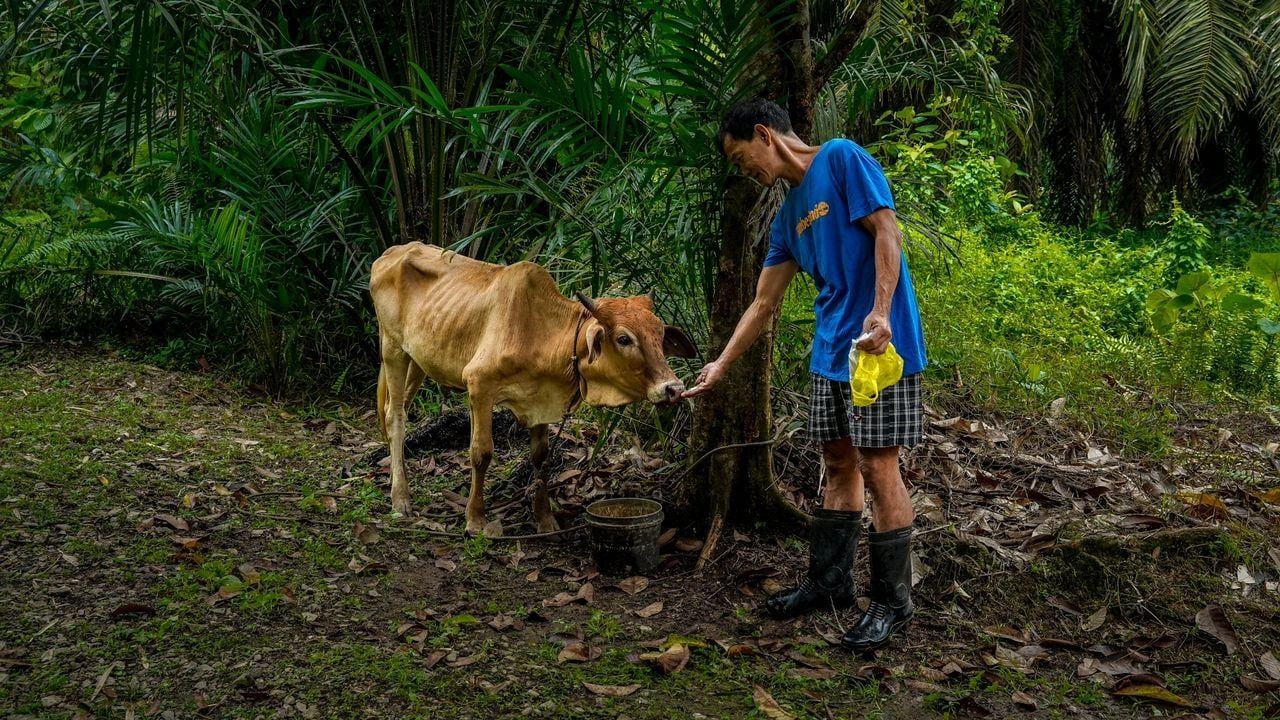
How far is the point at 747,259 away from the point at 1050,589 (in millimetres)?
1847

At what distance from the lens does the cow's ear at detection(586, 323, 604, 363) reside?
13.5 feet

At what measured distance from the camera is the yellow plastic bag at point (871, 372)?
328 cm

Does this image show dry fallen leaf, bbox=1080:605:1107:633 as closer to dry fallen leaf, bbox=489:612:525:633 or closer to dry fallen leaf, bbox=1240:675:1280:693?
dry fallen leaf, bbox=1240:675:1280:693

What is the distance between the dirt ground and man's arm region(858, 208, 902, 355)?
3.89 feet

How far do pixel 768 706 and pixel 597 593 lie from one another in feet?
3.66

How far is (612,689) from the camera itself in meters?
3.32

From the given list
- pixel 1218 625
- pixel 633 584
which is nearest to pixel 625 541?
pixel 633 584

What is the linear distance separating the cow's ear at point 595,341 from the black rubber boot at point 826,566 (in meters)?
1.12

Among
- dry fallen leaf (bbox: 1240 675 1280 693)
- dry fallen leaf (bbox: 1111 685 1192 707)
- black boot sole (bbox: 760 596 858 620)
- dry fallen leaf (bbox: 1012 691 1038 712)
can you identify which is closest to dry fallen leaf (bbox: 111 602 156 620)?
black boot sole (bbox: 760 596 858 620)

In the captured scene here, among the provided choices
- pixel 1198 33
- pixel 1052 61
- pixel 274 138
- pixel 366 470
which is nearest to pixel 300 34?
pixel 274 138

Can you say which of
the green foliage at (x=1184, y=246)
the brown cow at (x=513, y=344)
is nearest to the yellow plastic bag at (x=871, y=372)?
the brown cow at (x=513, y=344)

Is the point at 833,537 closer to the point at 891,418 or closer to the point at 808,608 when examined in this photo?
the point at 808,608

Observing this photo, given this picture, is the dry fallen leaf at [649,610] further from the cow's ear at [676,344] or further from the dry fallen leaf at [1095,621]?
the dry fallen leaf at [1095,621]

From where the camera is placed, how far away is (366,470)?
5781 mm
